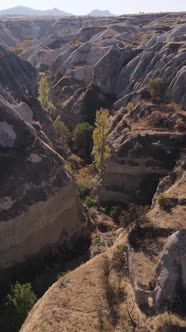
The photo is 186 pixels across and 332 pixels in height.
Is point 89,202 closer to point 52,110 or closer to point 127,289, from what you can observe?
point 127,289

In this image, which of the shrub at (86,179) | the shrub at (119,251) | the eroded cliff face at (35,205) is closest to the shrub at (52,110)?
the shrub at (86,179)

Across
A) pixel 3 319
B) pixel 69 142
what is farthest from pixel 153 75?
pixel 3 319

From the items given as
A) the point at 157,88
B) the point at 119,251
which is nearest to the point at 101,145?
the point at 157,88

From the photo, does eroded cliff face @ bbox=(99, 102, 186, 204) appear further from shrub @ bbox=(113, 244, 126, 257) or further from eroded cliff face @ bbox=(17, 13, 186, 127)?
shrub @ bbox=(113, 244, 126, 257)

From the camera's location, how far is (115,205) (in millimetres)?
66625

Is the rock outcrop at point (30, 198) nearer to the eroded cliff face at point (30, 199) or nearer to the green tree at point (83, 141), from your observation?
the eroded cliff face at point (30, 199)

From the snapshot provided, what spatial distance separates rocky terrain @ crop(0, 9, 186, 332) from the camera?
31.6 metres

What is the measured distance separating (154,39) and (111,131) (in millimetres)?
54386

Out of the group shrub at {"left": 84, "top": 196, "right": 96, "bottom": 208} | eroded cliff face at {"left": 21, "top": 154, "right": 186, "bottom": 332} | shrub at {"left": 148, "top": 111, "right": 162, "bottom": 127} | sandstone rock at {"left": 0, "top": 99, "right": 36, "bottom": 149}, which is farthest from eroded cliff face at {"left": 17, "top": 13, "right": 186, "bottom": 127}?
eroded cliff face at {"left": 21, "top": 154, "right": 186, "bottom": 332}

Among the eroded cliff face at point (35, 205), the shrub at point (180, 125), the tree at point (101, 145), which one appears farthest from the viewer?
the tree at point (101, 145)

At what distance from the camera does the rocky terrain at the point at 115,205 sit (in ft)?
104

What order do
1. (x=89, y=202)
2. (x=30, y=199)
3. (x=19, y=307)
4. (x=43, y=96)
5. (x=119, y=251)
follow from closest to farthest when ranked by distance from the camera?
(x=119, y=251), (x=19, y=307), (x=30, y=199), (x=89, y=202), (x=43, y=96)

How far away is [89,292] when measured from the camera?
1361 inches

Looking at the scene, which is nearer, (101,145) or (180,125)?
(180,125)
